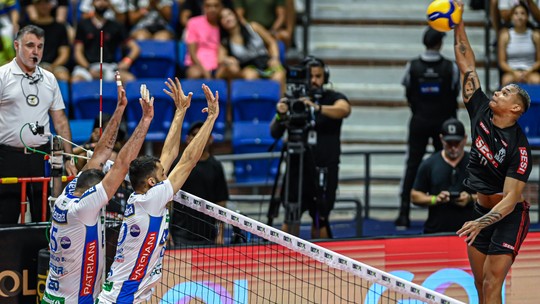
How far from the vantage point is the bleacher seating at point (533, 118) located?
14.1 metres

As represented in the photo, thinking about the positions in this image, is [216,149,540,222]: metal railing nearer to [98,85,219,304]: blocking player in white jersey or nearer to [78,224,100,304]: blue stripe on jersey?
[78,224,100,304]: blue stripe on jersey

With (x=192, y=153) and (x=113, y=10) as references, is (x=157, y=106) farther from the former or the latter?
(x=192, y=153)

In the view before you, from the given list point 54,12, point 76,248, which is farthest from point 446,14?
point 54,12

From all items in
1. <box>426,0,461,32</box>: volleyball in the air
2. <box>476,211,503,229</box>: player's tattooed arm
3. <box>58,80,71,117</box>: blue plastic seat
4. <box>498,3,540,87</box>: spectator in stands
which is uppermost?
<box>426,0,461,32</box>: volleyball in the air

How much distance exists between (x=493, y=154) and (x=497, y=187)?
0.29 m

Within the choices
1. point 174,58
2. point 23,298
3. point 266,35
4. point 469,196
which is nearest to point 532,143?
point 469,196

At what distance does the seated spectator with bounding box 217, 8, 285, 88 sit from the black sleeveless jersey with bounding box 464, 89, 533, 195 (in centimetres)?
604

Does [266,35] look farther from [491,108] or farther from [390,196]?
[491,108]

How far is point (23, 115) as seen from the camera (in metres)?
10.1

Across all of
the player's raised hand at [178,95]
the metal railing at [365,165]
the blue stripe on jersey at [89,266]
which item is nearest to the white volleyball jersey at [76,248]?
the blue stripe on jersey at [89,266]

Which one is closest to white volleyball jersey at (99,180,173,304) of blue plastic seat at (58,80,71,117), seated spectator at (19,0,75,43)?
blue plastic seat at (58,80,71,117)

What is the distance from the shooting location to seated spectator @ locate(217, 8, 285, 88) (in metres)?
14.9

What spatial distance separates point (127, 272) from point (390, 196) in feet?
23.1

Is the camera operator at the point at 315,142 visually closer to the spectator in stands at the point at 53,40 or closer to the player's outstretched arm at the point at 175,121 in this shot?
the player's outstretched arm at the point at 175,121
